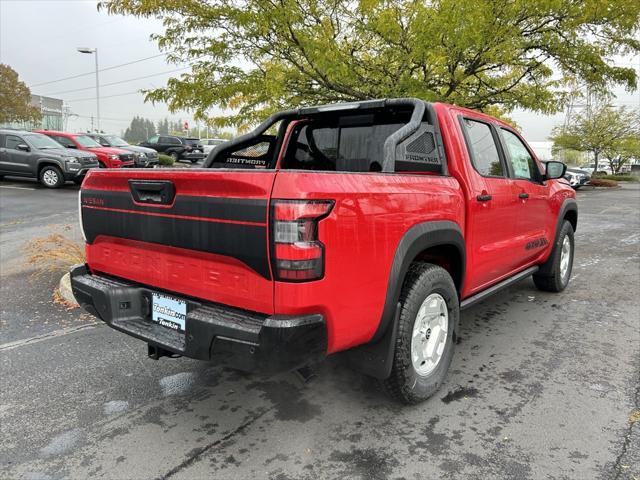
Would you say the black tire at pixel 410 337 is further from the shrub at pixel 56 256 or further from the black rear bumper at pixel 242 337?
the shrub at pixel 56 256

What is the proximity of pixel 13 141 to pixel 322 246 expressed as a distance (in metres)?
16.4

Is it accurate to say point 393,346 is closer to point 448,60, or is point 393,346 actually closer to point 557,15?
→ point 448,60

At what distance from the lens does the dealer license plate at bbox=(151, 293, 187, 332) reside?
2.59 m

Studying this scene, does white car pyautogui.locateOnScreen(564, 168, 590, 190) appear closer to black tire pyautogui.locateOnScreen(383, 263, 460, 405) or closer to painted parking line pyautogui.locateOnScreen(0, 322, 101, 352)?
black tire pyautogui.locateOnScreen(383, 263, 460, 405)

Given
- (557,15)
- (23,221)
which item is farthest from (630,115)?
(23,221)

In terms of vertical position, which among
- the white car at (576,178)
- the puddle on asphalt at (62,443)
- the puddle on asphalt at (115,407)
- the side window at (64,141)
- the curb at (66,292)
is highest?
the side window at (64,141)

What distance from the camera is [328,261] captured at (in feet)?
7.24

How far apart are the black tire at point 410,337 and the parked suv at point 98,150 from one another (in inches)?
587

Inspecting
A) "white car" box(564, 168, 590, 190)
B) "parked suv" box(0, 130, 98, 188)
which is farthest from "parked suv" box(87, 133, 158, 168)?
"white car" box(564, 168, 590, 190)

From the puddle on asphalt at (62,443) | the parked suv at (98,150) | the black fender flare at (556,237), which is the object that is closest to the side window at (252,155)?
the puddle on asphalt at (62,443)

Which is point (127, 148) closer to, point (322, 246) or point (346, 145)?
point (346, 145)

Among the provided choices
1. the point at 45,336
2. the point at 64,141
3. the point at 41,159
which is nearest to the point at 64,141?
the point at 64,141

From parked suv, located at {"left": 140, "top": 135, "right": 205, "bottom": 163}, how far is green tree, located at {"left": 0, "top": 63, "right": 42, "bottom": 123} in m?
13.3

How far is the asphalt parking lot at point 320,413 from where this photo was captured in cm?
242
